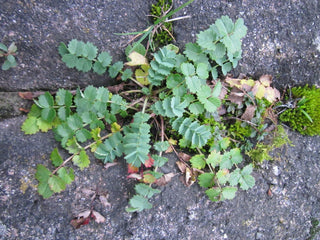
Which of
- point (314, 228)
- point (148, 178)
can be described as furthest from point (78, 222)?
point (314, 228)

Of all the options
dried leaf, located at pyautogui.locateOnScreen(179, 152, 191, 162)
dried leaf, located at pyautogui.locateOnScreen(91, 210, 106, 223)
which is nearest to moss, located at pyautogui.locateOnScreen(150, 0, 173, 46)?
dried leaf, located at pyautogui.locateOnScreen(179, 152, 191, 162)

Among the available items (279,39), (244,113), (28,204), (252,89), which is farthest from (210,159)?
(28,204)

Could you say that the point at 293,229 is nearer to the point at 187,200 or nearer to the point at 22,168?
the point at 187,200

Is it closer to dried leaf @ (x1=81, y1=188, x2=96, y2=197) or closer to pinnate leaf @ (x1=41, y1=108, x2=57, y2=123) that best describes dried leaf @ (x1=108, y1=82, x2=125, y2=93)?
pinnate leaf @ (x1=41, y1=108, x2=57, y2=123)

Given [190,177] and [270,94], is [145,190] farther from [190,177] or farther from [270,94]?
[270,94]

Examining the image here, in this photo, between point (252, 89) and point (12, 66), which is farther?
point (252, 89)

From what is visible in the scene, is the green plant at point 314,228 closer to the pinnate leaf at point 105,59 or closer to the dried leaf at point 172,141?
the dried leaf at point 172,141

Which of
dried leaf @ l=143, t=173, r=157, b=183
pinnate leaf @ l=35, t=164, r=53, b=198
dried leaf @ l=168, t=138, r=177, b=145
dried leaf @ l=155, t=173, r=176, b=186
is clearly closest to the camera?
pinnate leaf @ l=35, t=164, r=53, b=198
